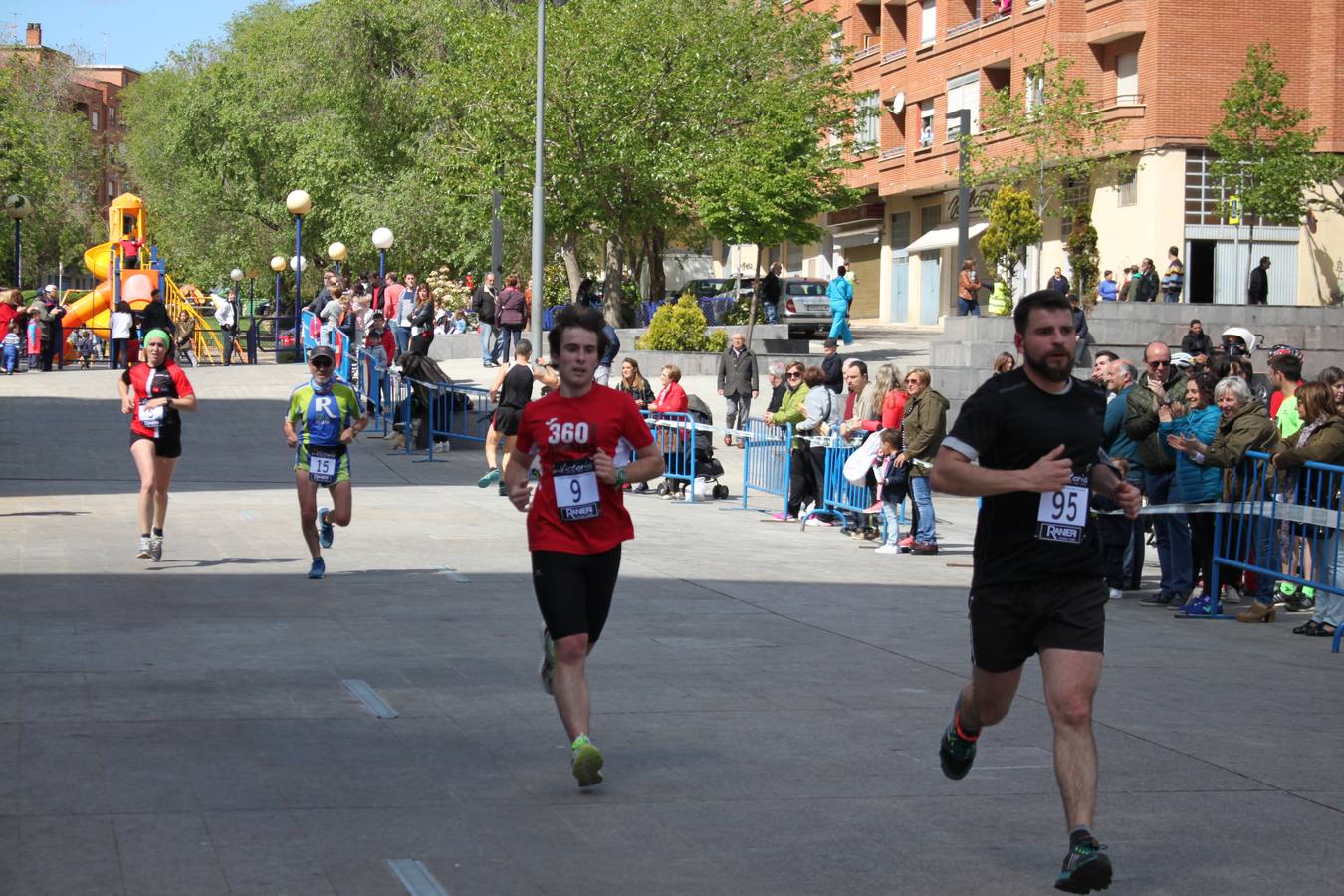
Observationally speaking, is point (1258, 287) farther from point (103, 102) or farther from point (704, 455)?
point (103, 102)

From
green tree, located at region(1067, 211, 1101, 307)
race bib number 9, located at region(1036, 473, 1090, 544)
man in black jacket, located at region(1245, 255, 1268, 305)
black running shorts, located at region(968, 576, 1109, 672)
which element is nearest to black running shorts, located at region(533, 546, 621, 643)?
black running shorts, located at region(968, 576, 1109, 672)

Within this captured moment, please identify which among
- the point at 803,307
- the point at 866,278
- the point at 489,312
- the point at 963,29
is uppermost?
the point at 963,29

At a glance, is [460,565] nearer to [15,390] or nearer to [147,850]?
[147,850]

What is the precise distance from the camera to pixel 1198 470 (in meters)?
12.5

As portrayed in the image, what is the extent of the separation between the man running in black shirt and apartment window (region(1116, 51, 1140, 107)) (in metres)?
40.8

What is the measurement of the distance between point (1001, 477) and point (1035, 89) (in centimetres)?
4062

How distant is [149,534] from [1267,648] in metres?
8.15

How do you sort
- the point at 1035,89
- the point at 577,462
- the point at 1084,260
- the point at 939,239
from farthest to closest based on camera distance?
the point at 939,239 < the point at 1035,89 < the point at 1084,260 < the point at 577,462

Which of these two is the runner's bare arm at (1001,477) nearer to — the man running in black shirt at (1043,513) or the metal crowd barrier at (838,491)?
the man running in black shirt at (1043,513)

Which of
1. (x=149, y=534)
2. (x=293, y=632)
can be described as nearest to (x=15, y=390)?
(x=149, y=534)

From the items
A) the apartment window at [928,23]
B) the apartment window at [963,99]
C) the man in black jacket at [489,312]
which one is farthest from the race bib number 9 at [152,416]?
the apartment window at [928,23]

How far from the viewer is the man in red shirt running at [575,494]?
6.49m

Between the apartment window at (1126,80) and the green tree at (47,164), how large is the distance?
114 ft

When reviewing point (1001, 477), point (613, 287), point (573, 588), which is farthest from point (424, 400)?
point (1001, 477)
